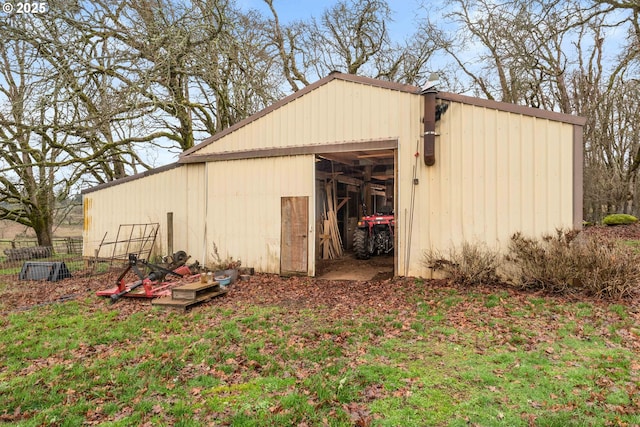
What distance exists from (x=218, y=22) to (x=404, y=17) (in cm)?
1061

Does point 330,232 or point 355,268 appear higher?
point 330,232

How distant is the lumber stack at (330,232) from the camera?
11.1 m

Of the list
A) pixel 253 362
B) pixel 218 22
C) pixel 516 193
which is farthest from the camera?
pixel 218 22

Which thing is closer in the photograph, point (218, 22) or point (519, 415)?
point (519, 415)

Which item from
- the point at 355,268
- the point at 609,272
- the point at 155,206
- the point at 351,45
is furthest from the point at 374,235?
the point at 351,45

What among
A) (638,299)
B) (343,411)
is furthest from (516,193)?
(343,411)

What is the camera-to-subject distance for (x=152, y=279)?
25.0ft

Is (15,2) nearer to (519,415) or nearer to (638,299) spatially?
(519,415)

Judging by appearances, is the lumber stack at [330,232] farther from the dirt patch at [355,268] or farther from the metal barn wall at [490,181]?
the metal barn wall at [490,181]

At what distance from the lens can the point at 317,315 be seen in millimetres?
5320

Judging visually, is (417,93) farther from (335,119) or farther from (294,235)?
(294,235)

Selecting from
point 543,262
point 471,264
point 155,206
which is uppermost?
point 155,206

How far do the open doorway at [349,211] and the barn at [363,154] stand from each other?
0.84 meters

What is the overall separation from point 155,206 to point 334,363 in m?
8.00
